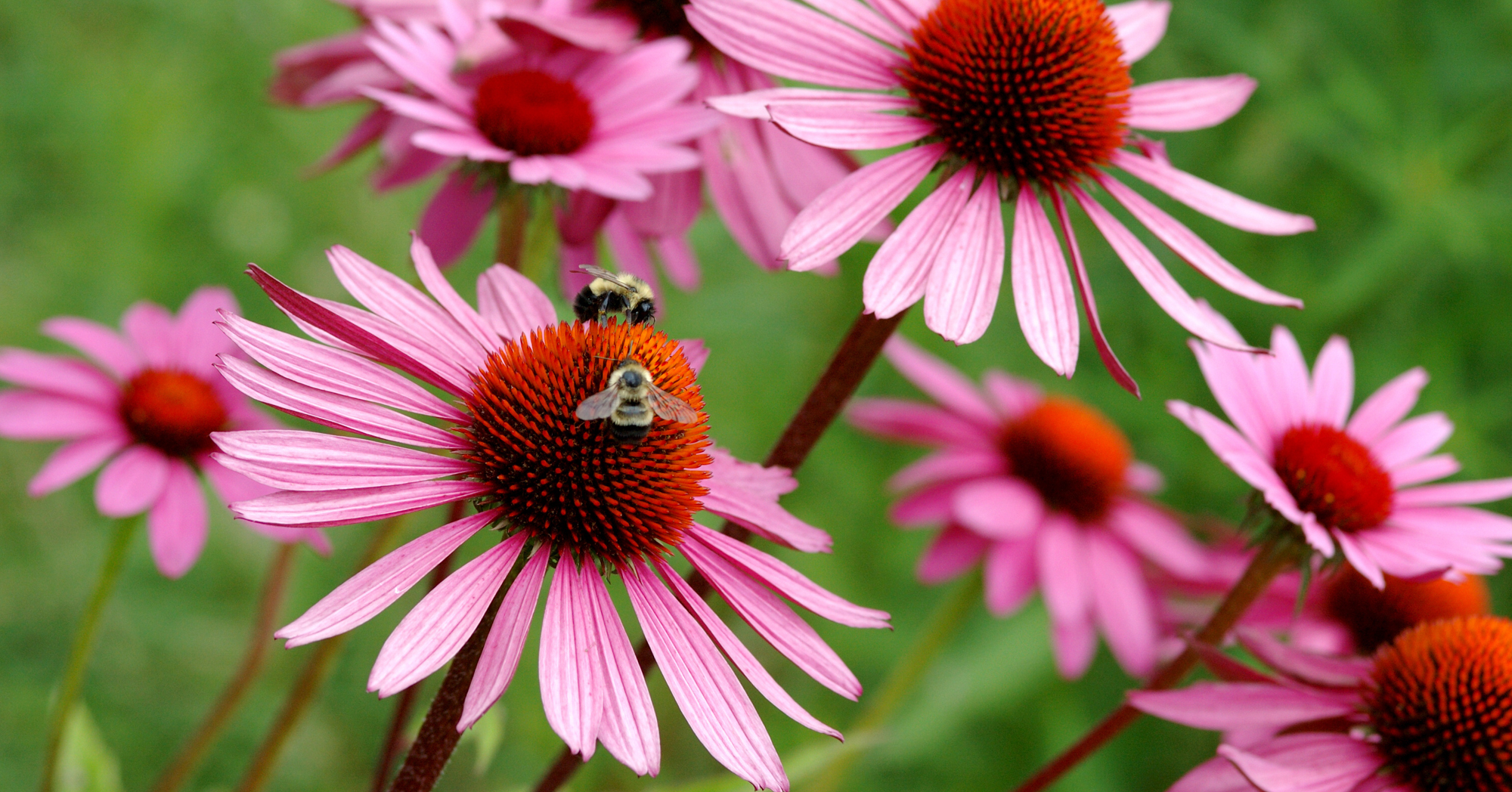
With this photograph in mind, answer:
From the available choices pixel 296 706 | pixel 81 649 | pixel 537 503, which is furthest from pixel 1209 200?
pixel 81 649

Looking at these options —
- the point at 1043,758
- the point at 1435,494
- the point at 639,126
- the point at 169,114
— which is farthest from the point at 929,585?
the point at 169,114

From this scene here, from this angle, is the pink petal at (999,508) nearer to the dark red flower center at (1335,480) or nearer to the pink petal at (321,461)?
the dark red flower center at (1335,480)

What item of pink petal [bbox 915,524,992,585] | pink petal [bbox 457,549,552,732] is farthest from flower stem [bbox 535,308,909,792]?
pink petal [bbox 915,524,992,585]

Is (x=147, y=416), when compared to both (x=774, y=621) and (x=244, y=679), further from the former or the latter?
(x=774, y=621)

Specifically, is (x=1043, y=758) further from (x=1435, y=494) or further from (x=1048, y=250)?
(x=1048, y=250)

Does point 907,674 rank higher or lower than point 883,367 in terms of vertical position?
lower

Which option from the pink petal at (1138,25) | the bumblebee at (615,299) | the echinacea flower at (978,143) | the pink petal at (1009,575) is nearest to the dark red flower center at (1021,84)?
the echinacea flower at (978,143)

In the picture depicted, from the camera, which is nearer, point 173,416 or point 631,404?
point 631,404
